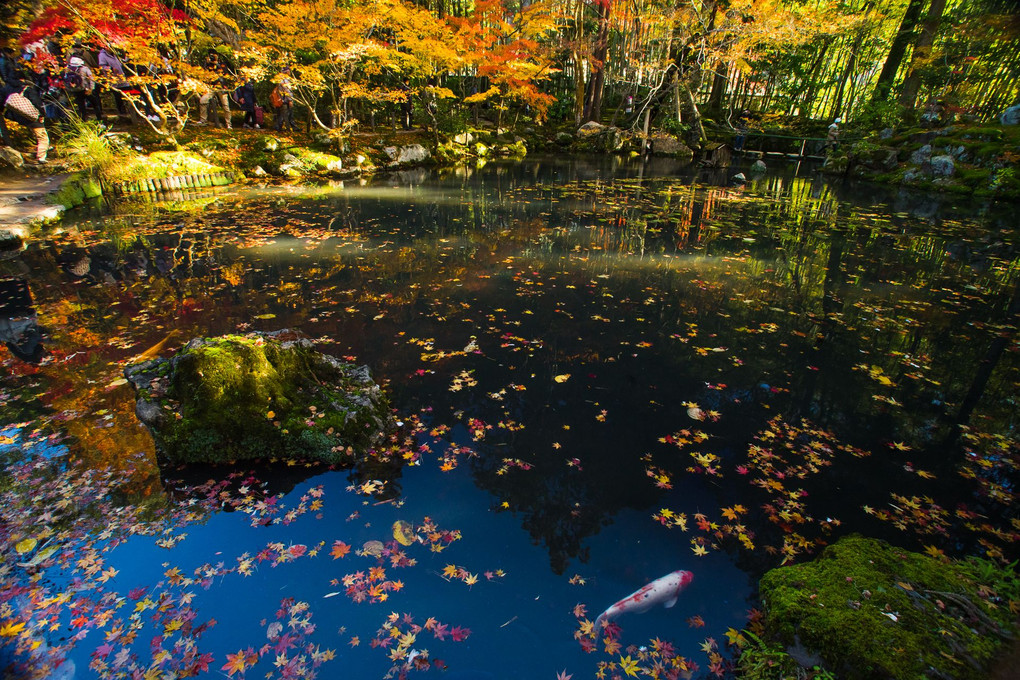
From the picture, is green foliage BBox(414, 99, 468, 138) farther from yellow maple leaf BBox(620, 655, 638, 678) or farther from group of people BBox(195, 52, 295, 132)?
yellow maple leaf BBox(620, 655, 638, 678)

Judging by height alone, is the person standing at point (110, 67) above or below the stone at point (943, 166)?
above

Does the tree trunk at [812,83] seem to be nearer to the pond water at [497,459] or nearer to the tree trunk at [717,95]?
the tree trunk at [717,95]

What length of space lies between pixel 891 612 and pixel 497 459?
254 cm

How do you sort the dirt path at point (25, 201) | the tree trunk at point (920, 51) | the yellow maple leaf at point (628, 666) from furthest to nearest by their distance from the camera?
the tree trunk at point (920, 51) < the dirt path at point (25, 201) < the yellow maple leaf at point (628, 666)

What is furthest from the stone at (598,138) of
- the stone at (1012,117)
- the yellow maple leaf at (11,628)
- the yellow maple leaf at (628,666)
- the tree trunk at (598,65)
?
the yellow maple leaf at (11,628)

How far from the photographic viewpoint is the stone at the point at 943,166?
1646 centimetres

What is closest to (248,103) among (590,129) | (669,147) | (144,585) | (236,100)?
(236,100)

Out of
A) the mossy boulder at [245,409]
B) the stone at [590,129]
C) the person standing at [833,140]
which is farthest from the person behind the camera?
the stone at [590,129]

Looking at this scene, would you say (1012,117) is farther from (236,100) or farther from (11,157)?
(11,157)

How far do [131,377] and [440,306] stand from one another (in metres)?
3.55

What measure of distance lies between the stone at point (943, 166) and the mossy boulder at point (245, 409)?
22.0 meters

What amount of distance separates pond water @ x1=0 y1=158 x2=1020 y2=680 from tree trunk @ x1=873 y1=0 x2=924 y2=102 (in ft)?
70.5

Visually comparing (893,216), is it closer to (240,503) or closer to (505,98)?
(240,503)

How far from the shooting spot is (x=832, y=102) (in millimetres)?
31781
